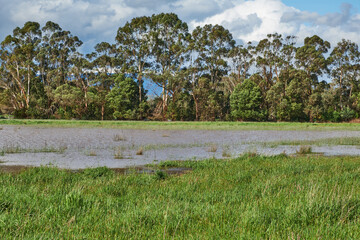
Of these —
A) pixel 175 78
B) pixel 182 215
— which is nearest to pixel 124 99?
pixel 175 78

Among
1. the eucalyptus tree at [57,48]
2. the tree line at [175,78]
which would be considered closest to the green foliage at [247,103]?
the tree line at [175,78]

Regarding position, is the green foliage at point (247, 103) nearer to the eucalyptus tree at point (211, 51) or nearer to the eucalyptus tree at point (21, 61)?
the eucalyptus tree at point (211, 51)

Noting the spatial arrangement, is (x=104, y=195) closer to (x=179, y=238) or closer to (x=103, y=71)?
(x=179, y=238)

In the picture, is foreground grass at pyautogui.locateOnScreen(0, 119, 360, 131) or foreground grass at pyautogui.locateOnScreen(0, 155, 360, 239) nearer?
foreground grass at pyautogui.locateOnScreen(0, 155, 360, 239)

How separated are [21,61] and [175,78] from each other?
3516 cm

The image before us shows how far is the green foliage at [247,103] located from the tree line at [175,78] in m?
0.20

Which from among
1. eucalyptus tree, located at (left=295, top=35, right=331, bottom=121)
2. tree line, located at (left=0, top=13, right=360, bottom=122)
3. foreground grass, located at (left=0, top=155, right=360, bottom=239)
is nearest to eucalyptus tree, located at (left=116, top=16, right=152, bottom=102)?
tree line, located at (left=0, top=13, right=360, bottom=122)

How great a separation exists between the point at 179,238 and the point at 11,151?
1506 cm

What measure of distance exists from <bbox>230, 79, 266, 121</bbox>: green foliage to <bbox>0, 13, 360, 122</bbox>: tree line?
197 mm

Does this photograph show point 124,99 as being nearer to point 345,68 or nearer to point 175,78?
point 175,78

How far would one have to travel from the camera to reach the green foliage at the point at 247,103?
6569cm

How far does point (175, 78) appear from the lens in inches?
2608

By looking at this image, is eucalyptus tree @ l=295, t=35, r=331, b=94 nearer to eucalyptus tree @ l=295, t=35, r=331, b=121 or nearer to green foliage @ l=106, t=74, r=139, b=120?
eucalyptus tree @ l=295, t=35, r=331, b=121

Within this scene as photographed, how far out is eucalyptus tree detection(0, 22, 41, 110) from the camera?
72425 mm
